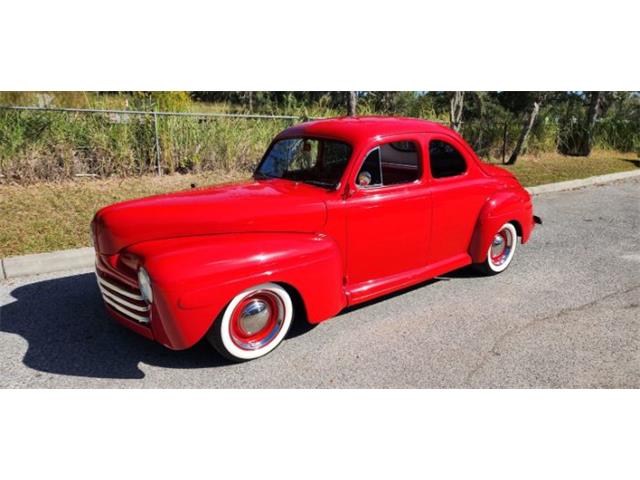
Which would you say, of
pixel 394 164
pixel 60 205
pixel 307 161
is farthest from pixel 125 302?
pixel 60 205

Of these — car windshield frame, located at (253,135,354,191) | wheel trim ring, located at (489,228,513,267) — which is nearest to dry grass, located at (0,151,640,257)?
car windshield frame, located at (253,135,354,191)

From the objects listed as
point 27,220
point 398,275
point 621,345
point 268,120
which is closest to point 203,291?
point 398,275

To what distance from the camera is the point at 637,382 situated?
3.15 m

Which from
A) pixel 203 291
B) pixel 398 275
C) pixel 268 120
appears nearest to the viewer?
pixel 203 291

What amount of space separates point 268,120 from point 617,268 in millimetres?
7465

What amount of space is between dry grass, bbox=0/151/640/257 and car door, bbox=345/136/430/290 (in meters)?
3.37

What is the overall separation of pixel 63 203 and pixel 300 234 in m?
4.96

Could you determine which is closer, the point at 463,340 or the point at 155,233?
the point at 155,233

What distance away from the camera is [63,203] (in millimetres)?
7066

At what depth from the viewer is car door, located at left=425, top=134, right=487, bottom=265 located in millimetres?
4434

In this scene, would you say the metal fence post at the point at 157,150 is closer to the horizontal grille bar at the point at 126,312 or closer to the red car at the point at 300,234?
the red car at the point at 300,234

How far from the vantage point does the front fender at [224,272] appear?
2.98 m

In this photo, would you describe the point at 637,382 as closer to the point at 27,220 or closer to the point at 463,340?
the point at 463,340

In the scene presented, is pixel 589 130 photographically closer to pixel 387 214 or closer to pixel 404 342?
pixel 387 214
